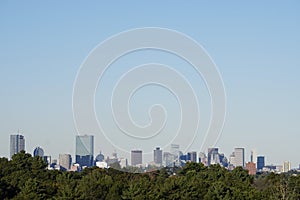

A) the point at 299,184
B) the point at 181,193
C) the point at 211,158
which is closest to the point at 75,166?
the point at 211,158

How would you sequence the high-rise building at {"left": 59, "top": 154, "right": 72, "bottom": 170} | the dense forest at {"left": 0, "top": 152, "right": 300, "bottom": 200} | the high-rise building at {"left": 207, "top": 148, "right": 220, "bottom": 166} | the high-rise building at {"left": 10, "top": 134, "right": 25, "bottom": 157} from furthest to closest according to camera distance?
1. the high-rise building at {"left": 59, "top": 154, "right": 72, "bottom": 170}
2. the high-rise building at {"left": 207, "top": 148, "right": 220, "bottom": 166}
3. the high-rise building at {"left": 10, "top": 134, "right": 25, "bottom": 157}
4. the dense forest at {"left": 0, "top": 152, "right": 300, "bottom": 200}

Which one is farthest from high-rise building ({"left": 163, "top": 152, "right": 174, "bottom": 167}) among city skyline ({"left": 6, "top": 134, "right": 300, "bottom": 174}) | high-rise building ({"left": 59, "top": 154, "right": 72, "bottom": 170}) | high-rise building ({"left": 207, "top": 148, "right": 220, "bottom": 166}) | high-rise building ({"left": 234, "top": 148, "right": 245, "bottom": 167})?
high-rise building ({"left": 234, "top": 148, "right": 245, "bottom": 167})

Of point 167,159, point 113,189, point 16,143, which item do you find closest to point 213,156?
point 16,143

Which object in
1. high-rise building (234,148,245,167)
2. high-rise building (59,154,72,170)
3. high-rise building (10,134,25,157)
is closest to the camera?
high-rise building (10,134,25,157)

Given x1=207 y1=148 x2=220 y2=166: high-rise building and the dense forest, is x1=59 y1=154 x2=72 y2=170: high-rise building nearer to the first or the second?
x1=207 y1=148 x2=220 y2=166: high-rise building

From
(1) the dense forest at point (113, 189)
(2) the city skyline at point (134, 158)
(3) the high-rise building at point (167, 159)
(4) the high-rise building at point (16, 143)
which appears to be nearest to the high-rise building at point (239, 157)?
(2) the city skyline at point (134, 158)

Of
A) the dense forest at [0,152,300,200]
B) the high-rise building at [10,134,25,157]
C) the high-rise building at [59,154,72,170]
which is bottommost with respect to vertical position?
the dense forest at [0,152,300,200]

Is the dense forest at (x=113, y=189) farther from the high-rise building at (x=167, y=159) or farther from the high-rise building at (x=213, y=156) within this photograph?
the high-rise building at (x=213, y=156)

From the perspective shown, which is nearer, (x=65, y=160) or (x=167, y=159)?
(x=167, y=159)

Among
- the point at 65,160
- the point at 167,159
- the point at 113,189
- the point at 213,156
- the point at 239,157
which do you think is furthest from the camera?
the point at 239,157

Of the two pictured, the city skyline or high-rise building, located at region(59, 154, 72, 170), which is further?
high-rise building, located at region(59, 154, 72, 170)

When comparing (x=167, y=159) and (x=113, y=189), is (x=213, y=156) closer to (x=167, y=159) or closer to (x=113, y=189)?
(x=167, y=159)
